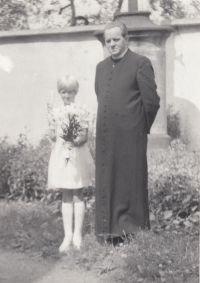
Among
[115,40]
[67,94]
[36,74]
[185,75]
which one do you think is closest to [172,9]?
[185,75]

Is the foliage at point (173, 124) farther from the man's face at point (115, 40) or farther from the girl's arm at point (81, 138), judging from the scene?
the man's face at point (115, 40)

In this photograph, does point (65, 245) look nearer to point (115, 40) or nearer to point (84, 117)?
point (84, 117)

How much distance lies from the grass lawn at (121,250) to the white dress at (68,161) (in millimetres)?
555

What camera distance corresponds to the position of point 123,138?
5012 millimetres

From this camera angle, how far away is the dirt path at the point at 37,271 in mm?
4574

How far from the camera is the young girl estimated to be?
207 inches

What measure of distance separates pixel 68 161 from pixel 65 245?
30.3 inches

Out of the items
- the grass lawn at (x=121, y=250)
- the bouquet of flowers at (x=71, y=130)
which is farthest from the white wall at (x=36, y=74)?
the bouquet of flowers at (x=71, y=130)

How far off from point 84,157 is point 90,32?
15.4 ft

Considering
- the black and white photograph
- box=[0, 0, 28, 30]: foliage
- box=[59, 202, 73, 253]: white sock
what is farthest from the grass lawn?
box=[0, 0, 28, 30]: foliage

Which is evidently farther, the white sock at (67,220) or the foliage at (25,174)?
the foliage at (25,174)

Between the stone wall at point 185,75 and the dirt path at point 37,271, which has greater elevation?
the stone wall at point 185,75

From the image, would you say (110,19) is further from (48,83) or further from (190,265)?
(190,265)

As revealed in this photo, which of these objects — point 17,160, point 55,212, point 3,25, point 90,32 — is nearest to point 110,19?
point 90,32
